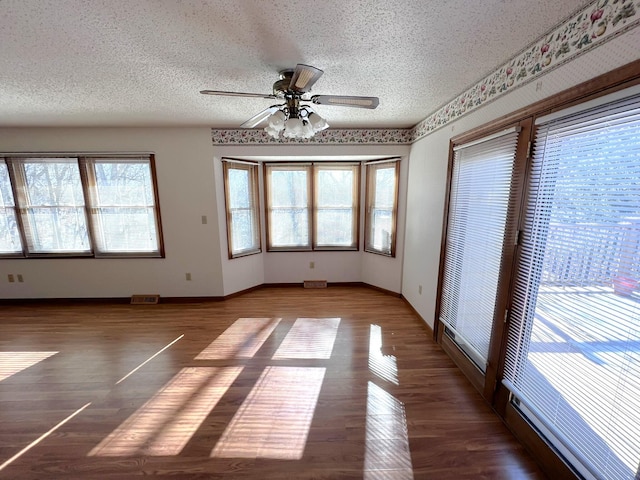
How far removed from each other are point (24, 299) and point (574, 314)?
19.5 feet

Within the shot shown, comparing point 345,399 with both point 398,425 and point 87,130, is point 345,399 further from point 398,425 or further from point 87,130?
point 87,130

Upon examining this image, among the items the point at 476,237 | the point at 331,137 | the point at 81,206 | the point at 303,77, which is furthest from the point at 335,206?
the point at 81,206

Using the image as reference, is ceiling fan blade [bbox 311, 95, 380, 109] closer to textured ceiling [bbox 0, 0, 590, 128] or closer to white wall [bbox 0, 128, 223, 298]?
textured ceiling [bbox 0, 0, 590, 128]

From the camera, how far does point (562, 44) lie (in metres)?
1.31

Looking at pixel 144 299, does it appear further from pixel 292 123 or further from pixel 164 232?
pixel 292 123

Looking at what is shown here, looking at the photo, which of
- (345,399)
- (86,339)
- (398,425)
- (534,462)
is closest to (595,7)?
(534,462)

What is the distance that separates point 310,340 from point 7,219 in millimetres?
4371

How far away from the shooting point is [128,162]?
3.37 meters

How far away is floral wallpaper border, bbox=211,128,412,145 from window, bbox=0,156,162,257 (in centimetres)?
109

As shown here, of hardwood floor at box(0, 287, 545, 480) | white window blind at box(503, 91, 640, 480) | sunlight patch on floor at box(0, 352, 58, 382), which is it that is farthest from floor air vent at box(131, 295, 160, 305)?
white window blind at box(503, 91, 640, 480)

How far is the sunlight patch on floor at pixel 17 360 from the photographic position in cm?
225

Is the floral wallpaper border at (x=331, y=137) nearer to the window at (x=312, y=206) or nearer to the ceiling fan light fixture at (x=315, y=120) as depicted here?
the window at (x=312, y=206)

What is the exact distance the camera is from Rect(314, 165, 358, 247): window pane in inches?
154

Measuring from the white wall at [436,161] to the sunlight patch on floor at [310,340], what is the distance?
44.0 inches
